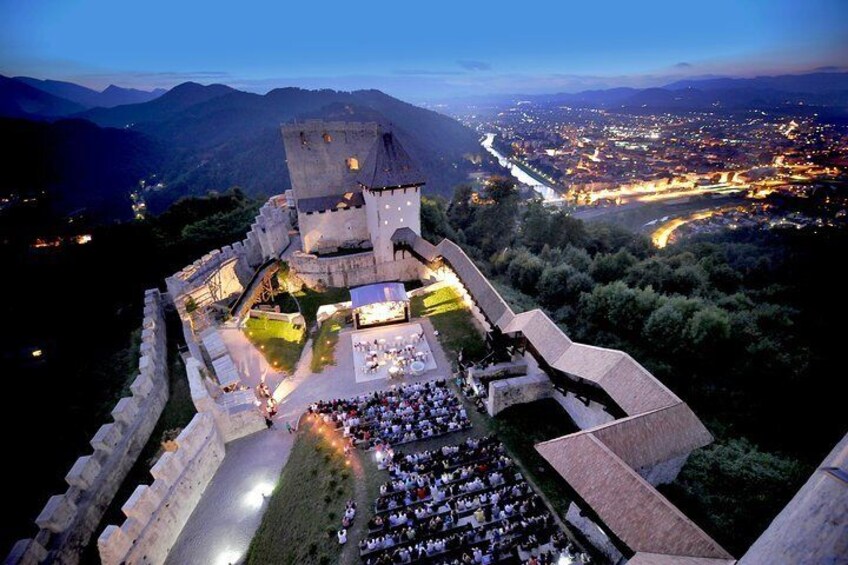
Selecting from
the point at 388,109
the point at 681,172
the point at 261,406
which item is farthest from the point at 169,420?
the point at 388,109

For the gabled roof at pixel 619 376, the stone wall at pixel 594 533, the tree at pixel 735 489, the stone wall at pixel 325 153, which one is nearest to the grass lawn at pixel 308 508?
the stone wall at pixel 594 533

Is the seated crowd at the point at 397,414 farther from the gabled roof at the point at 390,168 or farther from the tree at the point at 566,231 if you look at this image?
the tree at the point at 566,231

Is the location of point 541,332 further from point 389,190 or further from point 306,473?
point 389,190

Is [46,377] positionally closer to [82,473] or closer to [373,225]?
[82,473]

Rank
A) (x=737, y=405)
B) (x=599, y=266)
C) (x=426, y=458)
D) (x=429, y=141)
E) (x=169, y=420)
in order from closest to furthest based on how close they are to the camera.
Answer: (x=426, y=458) → (x=737, y=405) → (x=169, y=420) → (x=599, y=266) → (x=429, y=141)

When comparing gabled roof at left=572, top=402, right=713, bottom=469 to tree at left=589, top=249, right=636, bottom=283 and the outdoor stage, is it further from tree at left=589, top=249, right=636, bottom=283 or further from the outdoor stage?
tree at left=589, top=249, right=636, bottom=283

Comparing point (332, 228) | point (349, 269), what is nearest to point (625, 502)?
point (349, 269)
